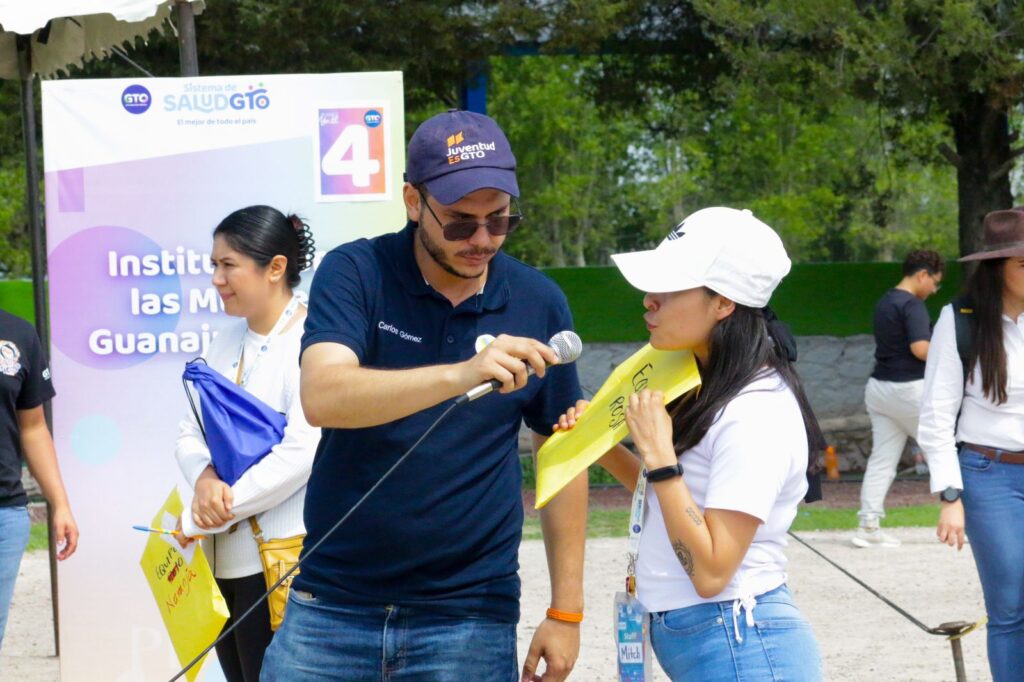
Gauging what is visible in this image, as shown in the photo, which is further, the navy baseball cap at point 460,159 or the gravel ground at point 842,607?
the gravel ground at point 842,607

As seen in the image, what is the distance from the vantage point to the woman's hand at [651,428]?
8.80 feet

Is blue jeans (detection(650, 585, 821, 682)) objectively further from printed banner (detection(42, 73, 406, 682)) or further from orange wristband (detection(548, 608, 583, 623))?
printed banner (detection(42, 73, 406, 682))

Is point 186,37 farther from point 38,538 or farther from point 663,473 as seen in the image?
point 38,538

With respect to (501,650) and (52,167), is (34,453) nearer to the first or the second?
(52,167)

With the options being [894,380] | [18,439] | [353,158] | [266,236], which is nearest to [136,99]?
[353,158]

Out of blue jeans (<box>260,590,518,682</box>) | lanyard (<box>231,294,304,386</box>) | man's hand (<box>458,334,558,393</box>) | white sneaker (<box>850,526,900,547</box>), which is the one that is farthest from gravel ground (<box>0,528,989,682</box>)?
man's hand (<box>458,334,558,393</box>)

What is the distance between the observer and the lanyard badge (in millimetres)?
2867

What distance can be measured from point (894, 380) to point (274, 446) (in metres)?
6.84

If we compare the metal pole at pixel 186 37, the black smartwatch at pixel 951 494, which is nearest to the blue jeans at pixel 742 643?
the black smartwatch at pixel 951 494

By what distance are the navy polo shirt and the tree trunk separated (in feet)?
39.7

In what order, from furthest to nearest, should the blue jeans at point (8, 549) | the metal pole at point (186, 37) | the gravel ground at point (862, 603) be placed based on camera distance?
the gravel ground at point (862, 603)
the metal pole at point (186, 37)
the blue jeans at point (8, 549)

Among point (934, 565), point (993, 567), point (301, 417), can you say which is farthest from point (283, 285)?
point (934, 565)

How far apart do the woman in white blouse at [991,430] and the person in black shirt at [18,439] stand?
3281 mm

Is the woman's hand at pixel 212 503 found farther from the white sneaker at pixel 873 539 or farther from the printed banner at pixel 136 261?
the white sneaker at pixel 873 539
